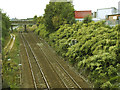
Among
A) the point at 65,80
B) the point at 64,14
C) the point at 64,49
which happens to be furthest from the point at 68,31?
the point at 65,80

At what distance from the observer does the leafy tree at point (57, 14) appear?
31.4m

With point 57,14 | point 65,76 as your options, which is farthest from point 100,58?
point 57,14

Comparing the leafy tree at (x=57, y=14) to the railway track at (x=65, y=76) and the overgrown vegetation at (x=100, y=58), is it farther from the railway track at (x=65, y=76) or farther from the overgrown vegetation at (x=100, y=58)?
the railway track at (x=65, y=76)

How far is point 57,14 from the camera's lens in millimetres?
32969

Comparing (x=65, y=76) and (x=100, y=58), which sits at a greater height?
(x=100, y=58)

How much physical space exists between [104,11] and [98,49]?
64.5 feet

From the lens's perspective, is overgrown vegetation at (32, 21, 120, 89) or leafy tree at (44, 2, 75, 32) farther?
leafy tree at (44, 2, 75, 32)

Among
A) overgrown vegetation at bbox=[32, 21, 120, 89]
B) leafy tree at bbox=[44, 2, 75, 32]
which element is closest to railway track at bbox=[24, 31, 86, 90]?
overgrown vegetation at bbox=[32, 21, 120, 89]

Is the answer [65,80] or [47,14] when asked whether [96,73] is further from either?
[47,14]

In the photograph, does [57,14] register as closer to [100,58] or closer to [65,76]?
[65,76]

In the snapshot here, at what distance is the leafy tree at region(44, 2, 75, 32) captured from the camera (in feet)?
103

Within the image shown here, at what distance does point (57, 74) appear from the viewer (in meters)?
15.1

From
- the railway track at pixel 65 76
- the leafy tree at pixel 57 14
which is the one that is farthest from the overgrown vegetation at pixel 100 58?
the leafy tree at pixel 57 14

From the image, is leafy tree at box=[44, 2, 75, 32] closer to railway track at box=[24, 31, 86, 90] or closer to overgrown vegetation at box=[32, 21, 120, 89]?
overgrown vegetation at box=[32, 21, 120, 89]
